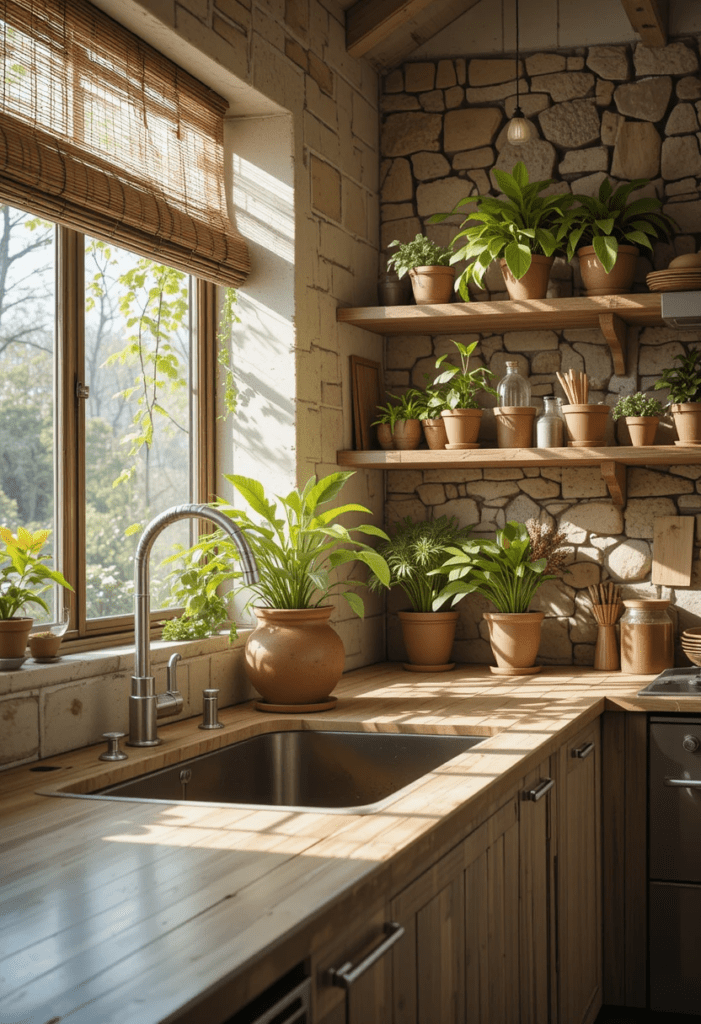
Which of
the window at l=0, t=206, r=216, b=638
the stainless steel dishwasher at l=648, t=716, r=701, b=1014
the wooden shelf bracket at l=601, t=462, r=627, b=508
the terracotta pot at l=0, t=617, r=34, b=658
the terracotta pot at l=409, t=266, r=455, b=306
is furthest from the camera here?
the terracotta pot at l=409, t=266, r=455, b=306

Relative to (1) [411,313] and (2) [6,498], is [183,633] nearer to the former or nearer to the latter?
(2) [6,498]

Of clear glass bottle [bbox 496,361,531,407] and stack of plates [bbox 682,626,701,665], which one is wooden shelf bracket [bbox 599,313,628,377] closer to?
clear glass bottle [bbox 496,361,531,407]

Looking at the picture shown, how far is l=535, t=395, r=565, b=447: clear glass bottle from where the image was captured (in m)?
3.65

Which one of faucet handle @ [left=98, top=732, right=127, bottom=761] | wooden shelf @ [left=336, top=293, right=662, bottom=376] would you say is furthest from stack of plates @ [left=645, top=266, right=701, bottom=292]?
faucet handle @ [left=98, top=732, right=127, bottom=761]

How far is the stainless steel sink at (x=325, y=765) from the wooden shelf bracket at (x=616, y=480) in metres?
1.22

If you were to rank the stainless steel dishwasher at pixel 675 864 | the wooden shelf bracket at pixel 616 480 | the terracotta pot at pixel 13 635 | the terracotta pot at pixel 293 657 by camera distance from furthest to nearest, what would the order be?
the wooden shelf bracket at pixel 616 480 → the stainless steel dishwasher at pixel 675 864 → the terracotta pot at pixel 293 657 → the terracotta pot at pixel 13 635

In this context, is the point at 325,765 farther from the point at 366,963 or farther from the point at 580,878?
the point at 366,963

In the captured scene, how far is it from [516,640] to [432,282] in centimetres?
124

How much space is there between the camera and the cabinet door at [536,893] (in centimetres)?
241

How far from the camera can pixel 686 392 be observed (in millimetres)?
3617

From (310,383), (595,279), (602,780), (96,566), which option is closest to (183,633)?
(96,566)

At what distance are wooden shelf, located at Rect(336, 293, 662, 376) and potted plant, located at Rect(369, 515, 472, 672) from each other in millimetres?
735

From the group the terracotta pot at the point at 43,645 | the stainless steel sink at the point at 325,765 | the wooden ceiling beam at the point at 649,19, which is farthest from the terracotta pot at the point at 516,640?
the wooden ceiling beam at the point at 649,19

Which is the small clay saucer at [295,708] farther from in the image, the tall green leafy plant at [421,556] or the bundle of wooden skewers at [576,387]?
the bundle of wooden skewers at [576,387]
